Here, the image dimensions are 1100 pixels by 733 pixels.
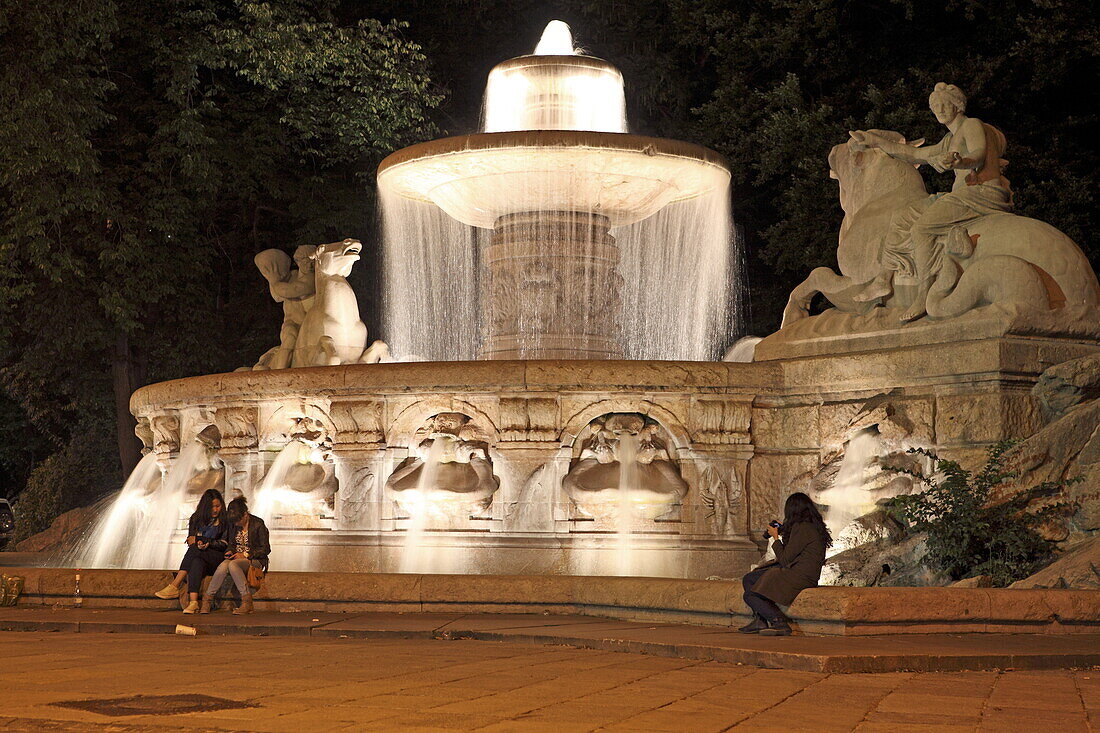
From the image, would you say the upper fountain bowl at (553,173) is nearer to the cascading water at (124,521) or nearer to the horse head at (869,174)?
the horse head at (869,174)

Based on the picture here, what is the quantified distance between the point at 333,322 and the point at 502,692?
31.1ft

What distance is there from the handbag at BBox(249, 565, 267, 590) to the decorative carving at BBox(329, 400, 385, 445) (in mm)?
2369

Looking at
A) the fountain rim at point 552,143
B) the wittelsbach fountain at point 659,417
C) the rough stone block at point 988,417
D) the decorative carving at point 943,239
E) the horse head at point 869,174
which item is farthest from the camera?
the fountain rim at point 552,143

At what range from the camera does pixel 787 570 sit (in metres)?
8.42

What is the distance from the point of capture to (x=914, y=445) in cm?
1166

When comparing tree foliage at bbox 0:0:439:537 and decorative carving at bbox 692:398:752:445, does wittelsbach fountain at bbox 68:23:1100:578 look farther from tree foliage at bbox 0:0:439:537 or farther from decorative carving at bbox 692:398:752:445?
tree foliage at bbox 0:0:439:537

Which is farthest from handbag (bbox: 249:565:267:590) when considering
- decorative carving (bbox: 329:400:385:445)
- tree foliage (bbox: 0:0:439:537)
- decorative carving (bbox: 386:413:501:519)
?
tree foliage (bbox: 0:0:439:537)

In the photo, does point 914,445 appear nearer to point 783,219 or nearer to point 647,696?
point 647,696

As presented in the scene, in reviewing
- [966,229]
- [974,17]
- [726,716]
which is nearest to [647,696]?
[726,716]

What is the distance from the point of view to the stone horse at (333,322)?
15.2 metres

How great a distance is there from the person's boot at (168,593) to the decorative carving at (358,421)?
2497 mm

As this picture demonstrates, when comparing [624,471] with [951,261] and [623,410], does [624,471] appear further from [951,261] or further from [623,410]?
[951,261]

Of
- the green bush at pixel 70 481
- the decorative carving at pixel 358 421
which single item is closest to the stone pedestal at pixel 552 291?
the decorative carving at pixel 358 421

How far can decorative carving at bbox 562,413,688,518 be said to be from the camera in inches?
468
